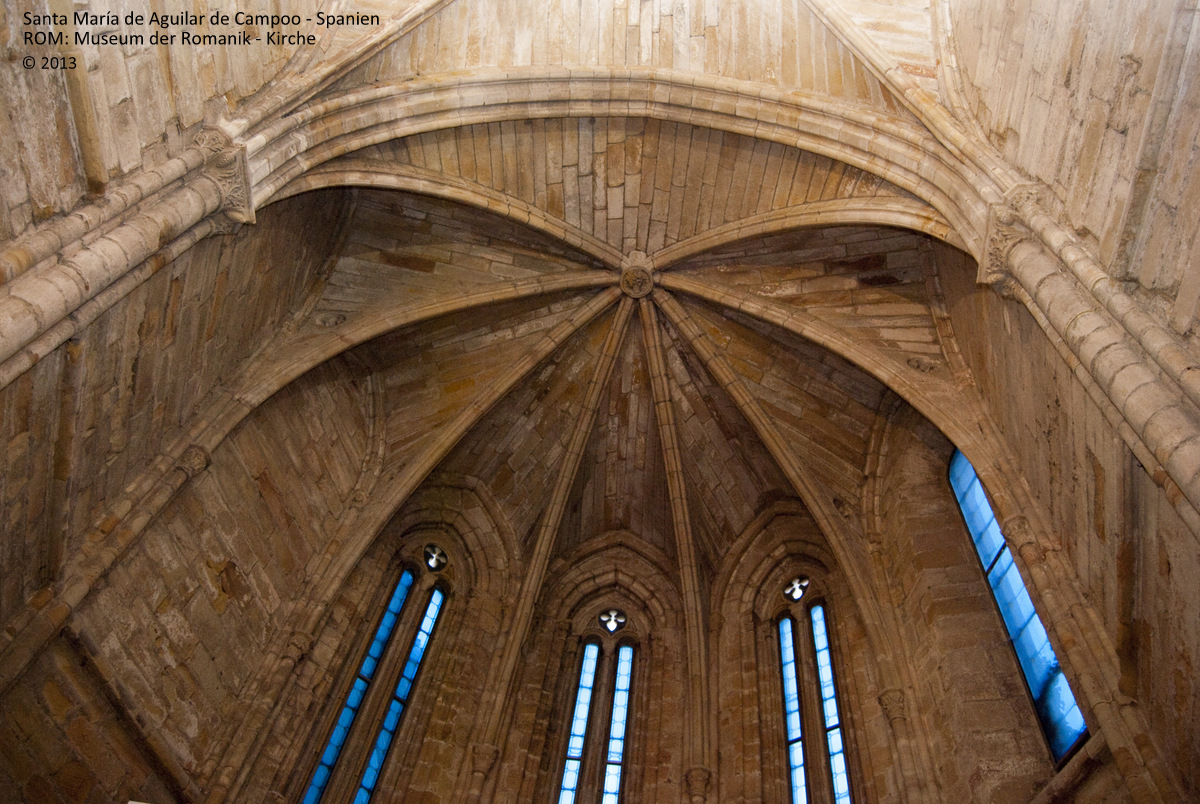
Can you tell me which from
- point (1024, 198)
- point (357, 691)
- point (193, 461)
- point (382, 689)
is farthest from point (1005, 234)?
point (357, 691)

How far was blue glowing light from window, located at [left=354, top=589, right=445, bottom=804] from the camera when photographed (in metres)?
10.1

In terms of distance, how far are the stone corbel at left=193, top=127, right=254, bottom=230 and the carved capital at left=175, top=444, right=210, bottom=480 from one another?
87.0 inches

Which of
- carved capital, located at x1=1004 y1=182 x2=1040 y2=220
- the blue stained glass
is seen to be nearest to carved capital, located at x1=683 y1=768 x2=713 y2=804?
the blue stained glass

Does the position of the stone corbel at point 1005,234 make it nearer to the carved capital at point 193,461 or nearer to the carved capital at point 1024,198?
the carved capital at point 1024,198

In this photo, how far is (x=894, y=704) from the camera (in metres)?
9.55

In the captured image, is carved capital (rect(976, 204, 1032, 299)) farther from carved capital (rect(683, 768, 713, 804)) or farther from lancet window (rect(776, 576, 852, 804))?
carved capital (rect(683, 768, 713, 804))

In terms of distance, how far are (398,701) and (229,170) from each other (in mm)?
5705

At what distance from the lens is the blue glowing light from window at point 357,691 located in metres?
9.80

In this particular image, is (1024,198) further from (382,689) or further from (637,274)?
(382,689)

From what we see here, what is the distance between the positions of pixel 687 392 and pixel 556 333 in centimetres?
176

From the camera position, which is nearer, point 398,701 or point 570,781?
point 570,781

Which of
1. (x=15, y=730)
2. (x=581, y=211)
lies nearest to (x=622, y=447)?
(x=581, y=211)

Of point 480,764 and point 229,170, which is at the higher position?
point 229,170

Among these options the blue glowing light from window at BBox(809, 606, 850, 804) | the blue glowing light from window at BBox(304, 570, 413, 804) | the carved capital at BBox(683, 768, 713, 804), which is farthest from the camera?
the carved capital at BBox(683, 768, 713, 804)
